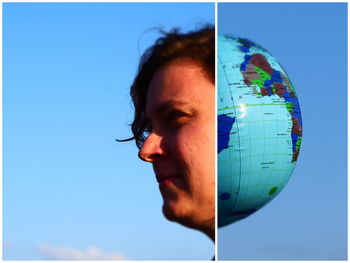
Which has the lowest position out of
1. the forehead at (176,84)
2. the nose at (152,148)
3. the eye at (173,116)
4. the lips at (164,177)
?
the lips at (164,177)

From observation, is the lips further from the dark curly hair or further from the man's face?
the dark curly hair

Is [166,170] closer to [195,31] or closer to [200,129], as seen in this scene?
[200,129]

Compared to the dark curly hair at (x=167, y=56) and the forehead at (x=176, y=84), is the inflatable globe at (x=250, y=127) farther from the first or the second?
the forehead at (x=176, y=84)

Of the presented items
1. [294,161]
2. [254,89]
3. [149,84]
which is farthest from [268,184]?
[149,84]

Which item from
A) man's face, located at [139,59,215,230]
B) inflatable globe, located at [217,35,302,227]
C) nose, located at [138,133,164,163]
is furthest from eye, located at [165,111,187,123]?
inflatable globe, located at [217,35,302,227]

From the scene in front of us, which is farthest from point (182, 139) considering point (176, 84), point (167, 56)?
point (167, 56)

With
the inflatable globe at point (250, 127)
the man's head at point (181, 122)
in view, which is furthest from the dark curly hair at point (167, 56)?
the inflatable globe at point (250, 127)
